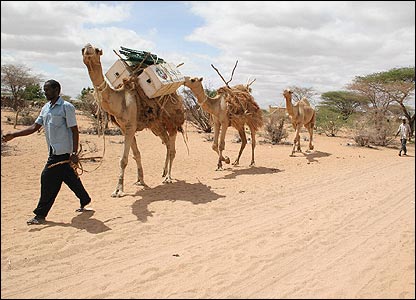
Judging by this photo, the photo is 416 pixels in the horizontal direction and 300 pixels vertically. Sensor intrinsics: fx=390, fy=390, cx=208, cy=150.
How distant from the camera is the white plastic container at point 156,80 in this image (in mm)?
7664

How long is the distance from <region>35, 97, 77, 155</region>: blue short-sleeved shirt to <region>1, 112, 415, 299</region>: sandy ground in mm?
1163

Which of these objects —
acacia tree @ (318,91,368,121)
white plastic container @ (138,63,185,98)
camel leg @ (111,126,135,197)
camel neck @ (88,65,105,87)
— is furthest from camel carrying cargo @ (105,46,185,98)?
acacia tree @ (318,91,368,121)

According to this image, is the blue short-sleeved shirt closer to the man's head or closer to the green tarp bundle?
the man's head

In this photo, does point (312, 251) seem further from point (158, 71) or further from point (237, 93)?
point (237, 93)

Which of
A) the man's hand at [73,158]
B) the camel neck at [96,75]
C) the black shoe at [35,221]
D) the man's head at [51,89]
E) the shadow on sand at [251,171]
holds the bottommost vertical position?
the black shoe at [35,221]

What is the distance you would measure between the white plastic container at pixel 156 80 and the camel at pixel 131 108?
17 cm

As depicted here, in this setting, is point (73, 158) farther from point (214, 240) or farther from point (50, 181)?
point (214, 240)

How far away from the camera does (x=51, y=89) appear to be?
5656 millimetres

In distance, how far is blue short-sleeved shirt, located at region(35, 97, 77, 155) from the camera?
5746 millimetres

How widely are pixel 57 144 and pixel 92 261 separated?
2.01 meters

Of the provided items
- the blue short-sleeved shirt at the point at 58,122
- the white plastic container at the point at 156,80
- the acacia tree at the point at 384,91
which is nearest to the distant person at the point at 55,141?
the blue short-sleeved shirt at the point at 58,122

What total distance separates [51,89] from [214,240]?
3.19 metres

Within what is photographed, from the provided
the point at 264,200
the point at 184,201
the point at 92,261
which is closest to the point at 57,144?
the point at 92,261

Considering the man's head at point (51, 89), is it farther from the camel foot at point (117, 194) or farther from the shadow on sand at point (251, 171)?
the shadow on sand at point (251, 171)
